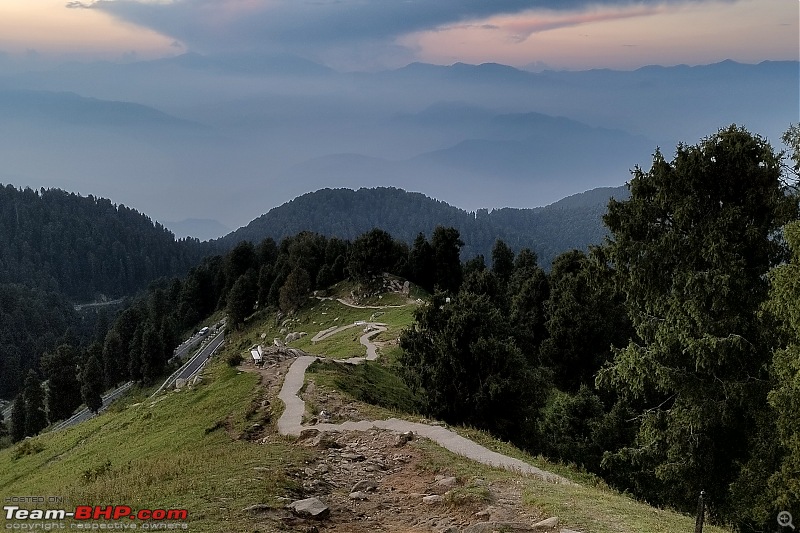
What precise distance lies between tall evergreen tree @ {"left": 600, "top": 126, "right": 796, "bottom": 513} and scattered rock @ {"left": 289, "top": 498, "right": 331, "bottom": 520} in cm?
1192

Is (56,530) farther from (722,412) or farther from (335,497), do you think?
(722,412)

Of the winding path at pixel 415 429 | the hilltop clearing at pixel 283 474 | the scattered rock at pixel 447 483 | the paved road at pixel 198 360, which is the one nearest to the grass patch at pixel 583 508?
the hilltop clearing at pixel 283 474

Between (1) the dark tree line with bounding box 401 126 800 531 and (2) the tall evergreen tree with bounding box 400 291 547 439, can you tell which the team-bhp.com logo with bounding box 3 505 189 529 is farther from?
(2) the tall evergreen tree with bounding box 400 291 547 439

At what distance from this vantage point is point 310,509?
46.0 ft

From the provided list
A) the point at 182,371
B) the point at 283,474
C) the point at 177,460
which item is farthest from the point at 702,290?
the point at 182,371

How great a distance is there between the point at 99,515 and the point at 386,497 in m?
8.05

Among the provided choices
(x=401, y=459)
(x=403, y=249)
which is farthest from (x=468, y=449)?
(x=403, y=249)

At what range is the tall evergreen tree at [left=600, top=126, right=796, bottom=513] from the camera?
1753 cm

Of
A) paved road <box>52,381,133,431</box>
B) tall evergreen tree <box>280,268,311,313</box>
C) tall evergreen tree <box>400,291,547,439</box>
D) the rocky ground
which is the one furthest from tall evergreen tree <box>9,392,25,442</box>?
the rocky ground

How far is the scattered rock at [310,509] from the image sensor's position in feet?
45.4

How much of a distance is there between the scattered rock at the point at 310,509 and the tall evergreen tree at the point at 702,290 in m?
11.9

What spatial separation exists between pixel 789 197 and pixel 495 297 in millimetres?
53613

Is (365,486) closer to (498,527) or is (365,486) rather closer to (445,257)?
(498,527)

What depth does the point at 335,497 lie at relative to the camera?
16156mm
